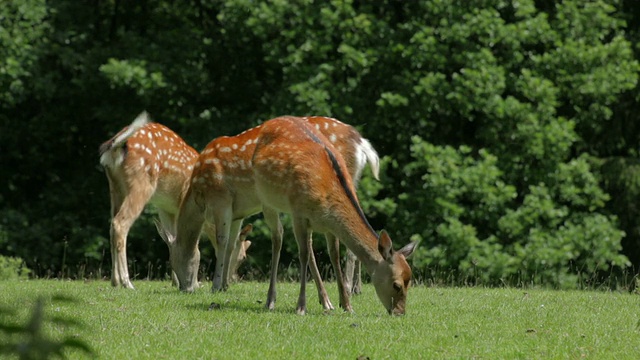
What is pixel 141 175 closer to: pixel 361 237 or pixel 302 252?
pixel 302 252

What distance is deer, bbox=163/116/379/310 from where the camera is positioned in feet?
31.6

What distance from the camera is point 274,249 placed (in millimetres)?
8562

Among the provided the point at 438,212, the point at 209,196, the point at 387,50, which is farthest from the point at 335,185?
the point at 387,50

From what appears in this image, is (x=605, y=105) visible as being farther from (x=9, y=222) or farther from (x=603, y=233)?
(x=9, y=222)

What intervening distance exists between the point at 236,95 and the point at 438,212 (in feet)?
16.8

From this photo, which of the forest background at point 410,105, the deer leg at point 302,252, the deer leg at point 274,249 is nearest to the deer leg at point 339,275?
the deer leg at point 302,252

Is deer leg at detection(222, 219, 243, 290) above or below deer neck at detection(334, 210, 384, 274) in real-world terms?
below

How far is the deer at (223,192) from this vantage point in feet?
31.6

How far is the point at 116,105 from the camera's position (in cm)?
1873

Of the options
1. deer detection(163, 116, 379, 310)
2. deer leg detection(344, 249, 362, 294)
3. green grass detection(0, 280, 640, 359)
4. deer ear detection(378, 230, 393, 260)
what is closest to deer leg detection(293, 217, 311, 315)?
green grass detection(0, 280, 640, 359)

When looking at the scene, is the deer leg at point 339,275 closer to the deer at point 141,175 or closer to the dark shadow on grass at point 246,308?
the dark shadow on grass at point 246,308

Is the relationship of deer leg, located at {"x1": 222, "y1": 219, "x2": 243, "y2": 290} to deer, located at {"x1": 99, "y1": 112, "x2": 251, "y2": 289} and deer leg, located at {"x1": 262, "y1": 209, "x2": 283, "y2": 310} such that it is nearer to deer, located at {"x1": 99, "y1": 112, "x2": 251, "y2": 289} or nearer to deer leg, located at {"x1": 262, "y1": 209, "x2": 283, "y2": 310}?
deer, located at {"x1": 99, "y1": 112, "x2": 251, "y2": 289}

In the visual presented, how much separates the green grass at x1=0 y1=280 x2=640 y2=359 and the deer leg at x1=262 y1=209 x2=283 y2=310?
4.5 inches

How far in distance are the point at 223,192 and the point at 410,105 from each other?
7924 mm
